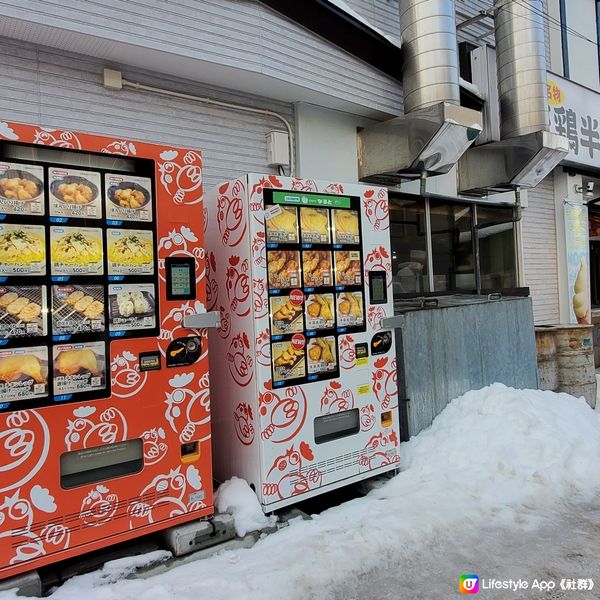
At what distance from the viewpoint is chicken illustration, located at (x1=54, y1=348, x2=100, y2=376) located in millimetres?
2727

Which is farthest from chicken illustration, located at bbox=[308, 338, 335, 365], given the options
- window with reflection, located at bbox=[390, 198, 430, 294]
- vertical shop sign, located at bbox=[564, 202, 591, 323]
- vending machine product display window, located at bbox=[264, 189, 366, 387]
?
vertical shop sign, located at bbox=[564, 202, 591, 323]

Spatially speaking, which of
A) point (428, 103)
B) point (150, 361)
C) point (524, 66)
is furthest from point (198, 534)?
point (524, 66)

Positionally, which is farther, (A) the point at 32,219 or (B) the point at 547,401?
(B) the point at 547,401

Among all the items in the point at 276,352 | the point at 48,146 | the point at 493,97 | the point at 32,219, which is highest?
the point at 493,97

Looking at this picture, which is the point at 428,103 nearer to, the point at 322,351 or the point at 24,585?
the point at 322,351

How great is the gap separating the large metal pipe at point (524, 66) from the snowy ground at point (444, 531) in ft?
14.7

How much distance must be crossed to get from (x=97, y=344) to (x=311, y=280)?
153 centimetres

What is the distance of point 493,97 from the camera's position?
779 cm

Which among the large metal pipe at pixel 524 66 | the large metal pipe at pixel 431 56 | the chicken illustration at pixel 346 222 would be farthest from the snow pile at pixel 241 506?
the large metal pipe at pixel 524 66

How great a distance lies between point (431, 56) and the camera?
593 centimetres

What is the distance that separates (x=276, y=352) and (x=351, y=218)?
123 centimetres

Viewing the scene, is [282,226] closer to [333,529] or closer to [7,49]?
[333,529]

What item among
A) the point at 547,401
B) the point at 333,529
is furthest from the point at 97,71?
the point at 547,401

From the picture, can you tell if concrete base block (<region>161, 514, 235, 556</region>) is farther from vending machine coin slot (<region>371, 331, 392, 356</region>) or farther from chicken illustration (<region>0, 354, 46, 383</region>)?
vending machine coin slot (<region>371, 331, 392, 356</region>)
